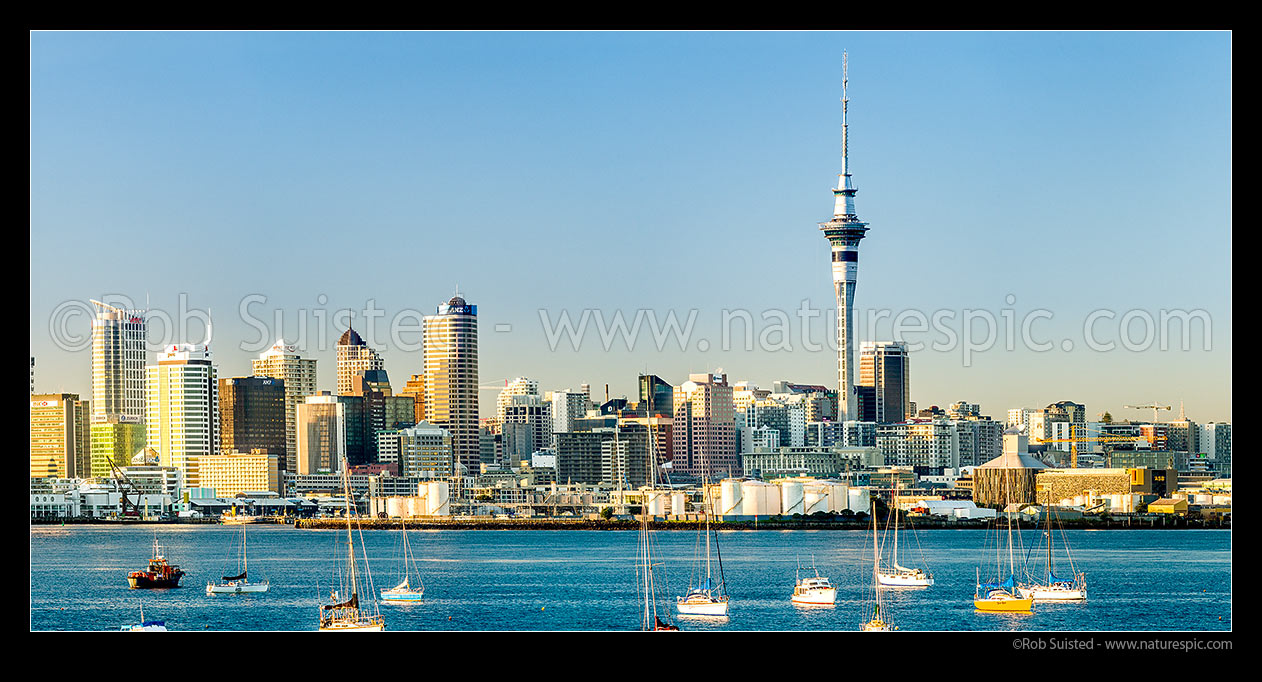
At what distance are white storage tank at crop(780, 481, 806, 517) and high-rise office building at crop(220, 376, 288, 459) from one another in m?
15.8

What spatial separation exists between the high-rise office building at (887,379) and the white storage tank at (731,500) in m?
15.2

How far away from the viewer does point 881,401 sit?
5181cm

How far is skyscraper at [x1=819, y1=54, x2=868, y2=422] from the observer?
47625mm

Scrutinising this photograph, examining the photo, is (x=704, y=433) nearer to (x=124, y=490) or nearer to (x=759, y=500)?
(x=759, y=500)

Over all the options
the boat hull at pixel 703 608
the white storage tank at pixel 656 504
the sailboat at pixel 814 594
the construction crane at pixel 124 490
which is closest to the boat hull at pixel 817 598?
the sailboat at pixel 814 594

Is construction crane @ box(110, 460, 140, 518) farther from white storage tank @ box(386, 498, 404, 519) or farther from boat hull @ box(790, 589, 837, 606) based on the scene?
boat hull @ box(790, 589, 837, 606)

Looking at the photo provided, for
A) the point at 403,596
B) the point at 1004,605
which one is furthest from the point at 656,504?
the point at 1004,605
